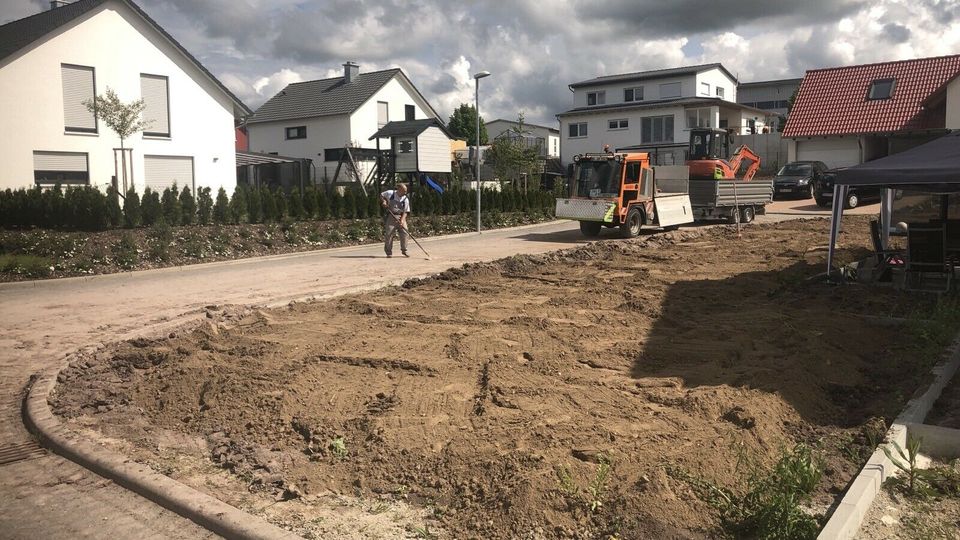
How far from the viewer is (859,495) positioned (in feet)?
13.9

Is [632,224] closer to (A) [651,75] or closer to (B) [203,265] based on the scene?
(B) [203,265]

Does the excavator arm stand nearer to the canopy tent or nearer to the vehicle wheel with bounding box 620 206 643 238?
the vehicle wheel with bounding box 620 206 643 238

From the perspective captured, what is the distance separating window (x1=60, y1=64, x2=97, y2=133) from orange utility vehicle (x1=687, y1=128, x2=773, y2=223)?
68.5ft

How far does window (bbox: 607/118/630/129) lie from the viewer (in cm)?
5225

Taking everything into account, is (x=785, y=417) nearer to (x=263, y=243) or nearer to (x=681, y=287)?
(x=681, y=287)

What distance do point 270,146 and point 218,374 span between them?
148ft

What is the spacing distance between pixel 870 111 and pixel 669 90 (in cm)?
1870

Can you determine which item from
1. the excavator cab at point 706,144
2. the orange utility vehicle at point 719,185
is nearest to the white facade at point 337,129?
the excavator cab at point 706,144

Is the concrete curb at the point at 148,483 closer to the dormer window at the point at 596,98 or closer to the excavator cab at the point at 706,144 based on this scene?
the excavator cab at the point at 706,144

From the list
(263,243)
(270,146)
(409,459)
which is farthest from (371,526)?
(270,146)

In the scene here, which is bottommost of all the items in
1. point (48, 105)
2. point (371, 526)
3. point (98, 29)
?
point (371, 526)

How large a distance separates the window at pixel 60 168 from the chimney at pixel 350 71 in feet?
77.3

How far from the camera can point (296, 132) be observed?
48.5m

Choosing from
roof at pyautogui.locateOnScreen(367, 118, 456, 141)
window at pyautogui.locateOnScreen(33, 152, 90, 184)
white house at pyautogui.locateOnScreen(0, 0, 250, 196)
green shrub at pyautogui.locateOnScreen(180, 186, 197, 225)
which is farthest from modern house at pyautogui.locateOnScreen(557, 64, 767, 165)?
green shrub at pyautogui.locateOnScreen(180, 186, 197, 225)
